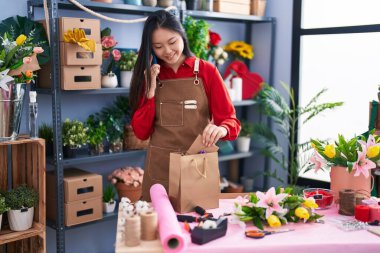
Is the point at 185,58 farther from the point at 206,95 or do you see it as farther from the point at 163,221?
the point at 163,221

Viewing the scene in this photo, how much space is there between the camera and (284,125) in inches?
159

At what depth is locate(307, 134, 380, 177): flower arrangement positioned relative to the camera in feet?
6.57

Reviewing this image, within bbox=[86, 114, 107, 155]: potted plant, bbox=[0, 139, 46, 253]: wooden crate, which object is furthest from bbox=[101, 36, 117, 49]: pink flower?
bbox=[0, 139, 46, 253]: wooden crate

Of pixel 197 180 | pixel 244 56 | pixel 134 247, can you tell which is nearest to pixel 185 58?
pixel 197 180

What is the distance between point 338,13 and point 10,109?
272cm

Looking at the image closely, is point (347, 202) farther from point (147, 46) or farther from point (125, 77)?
point (125, 77)

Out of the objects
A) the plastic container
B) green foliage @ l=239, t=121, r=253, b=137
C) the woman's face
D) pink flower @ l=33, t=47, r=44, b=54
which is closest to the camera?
the plastic container

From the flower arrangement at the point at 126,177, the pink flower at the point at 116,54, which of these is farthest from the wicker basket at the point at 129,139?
the pink flower at the point at 116,54

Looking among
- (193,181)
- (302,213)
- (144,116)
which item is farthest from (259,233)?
(144,116)

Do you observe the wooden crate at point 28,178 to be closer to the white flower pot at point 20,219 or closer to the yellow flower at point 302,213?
the white flower pot at point 20,219

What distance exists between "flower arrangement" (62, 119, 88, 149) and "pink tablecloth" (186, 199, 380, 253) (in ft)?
5.41

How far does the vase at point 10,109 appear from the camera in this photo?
8.76ft

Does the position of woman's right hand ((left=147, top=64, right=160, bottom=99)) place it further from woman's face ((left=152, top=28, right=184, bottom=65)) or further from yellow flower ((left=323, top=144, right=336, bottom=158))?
yellow flower ((left=323, top=144, right=336, bottom=158))

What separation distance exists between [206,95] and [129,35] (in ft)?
4.80
